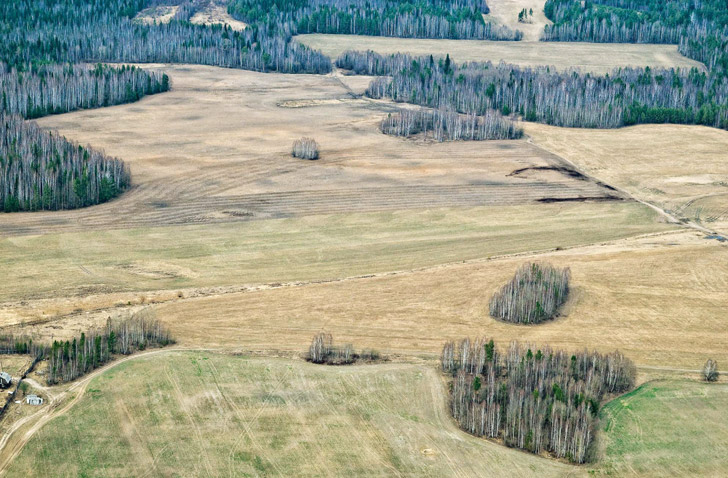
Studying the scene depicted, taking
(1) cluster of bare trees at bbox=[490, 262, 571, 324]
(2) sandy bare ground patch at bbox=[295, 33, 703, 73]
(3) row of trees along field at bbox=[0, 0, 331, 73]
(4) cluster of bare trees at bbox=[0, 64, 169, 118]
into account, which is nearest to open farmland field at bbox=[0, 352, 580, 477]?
(1) cluster of bare trees at bbox=[490, 262, 571, 324]

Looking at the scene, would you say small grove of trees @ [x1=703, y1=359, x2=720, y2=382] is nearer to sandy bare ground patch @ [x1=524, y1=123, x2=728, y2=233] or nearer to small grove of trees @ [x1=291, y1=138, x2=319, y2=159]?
sandy bare ground patch @ [x1=524, y1=123, x2=728, y2=233]

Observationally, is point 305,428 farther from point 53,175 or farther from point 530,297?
point 53,175

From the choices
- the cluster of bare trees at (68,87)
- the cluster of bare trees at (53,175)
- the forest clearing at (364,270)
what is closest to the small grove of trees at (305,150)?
the forest clearing at (364,270)

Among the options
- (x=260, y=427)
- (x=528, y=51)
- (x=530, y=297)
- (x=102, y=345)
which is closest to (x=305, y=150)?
(x=530, y=297)

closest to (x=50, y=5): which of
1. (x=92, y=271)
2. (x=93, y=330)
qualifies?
(x=92, y=271)

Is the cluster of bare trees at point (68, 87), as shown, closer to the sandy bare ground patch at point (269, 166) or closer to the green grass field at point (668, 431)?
the sandy bare ground patch at point (269, 166)

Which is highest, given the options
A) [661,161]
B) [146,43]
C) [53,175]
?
[146,43]
